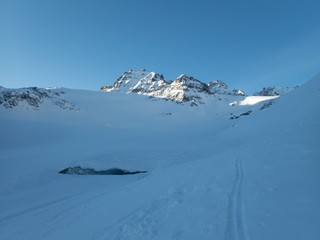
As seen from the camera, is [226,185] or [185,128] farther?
[185,128]

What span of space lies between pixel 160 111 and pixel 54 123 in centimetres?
2924

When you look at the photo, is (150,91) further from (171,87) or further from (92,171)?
(92,171)

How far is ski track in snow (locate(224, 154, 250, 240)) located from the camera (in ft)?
19.3

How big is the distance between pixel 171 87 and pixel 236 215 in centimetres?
8684

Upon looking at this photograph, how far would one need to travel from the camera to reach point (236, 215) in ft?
22.6

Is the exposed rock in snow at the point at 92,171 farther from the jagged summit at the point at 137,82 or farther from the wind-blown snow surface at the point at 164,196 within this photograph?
the jagged summit at the point at 137,82

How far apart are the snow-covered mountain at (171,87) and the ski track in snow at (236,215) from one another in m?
63.7

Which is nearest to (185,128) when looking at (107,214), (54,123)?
(54,123)

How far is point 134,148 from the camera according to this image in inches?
974

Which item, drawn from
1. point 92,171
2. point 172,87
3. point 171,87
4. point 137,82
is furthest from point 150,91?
point 92,171

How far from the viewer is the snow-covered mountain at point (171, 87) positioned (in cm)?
7906

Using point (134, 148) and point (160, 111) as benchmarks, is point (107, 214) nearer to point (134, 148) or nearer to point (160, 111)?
point (134, 148)

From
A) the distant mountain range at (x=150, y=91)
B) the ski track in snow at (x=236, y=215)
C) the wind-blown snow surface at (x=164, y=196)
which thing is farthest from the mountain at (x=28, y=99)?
the ski track in snow at (x=236, y=215)

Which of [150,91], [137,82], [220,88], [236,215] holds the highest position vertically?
[137,82]
